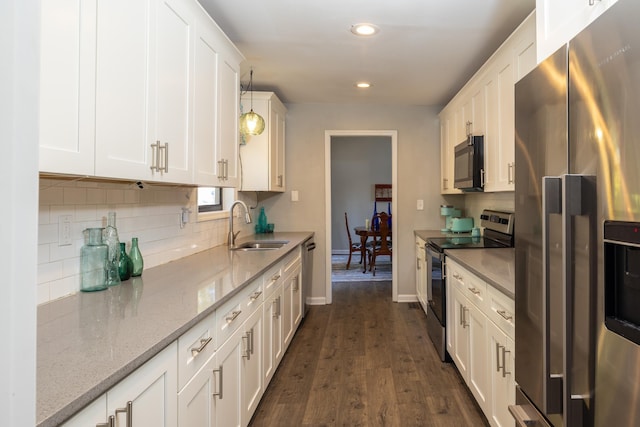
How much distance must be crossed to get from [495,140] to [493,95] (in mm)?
336

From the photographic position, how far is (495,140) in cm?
275

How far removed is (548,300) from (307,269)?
3324mm

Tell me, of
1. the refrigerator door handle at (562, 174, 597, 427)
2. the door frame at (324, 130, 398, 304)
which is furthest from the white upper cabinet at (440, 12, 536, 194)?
the refrigerator door handle at (562, 174, 597, 427)

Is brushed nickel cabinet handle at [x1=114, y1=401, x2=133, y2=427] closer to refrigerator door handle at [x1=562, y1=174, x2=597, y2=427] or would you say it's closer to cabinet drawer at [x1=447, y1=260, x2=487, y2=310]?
refrigerator door handle at [x1=562, y1=174, x2=597, y2=427]

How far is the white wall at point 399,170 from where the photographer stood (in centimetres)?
451

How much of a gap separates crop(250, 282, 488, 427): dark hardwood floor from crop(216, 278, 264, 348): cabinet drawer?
2.40 feet

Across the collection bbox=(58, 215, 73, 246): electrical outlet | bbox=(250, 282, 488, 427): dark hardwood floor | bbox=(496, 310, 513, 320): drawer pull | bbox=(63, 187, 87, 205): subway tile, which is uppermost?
bbox=(63, 187, 87, 205): subway tile

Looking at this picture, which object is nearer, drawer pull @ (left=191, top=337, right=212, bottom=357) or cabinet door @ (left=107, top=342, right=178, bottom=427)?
cabinet door @ (left=107, top=342, right=178, bottom=427)

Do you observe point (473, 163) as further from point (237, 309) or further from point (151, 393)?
point (151, 393)

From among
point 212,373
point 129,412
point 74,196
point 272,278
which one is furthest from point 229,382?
point 74,196

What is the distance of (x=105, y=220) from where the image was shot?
5.45 ft

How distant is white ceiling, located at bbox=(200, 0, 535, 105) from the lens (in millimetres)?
2260

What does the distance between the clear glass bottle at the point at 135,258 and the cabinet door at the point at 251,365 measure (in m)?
0.58

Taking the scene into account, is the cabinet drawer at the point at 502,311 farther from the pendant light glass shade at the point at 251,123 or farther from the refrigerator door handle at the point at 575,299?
the pendant light glass shade at the point at 251,123
